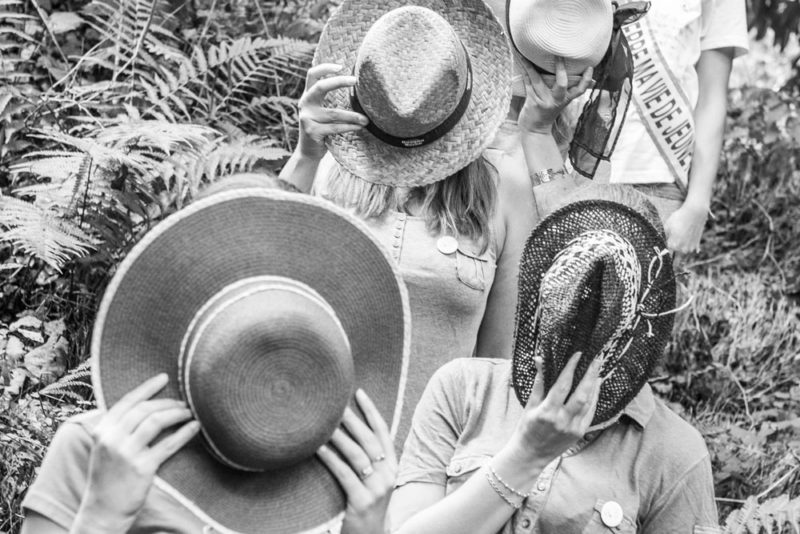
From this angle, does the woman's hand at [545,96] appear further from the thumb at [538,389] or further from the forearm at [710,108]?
the thumb at [538,389]

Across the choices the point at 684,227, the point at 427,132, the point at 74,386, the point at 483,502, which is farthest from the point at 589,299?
the point at 74,386

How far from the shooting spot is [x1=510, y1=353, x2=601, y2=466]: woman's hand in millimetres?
2340

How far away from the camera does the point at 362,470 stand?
1.98 metres

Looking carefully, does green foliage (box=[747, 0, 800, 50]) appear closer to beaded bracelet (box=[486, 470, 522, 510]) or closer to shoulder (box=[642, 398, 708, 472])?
shoulder (box=[642, 398, 708, 472])

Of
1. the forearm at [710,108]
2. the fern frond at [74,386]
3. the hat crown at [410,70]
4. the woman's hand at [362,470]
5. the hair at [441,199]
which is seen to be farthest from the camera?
the forearm at [710,108]

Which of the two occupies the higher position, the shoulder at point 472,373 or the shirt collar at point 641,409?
the shirt collar at point 641,409

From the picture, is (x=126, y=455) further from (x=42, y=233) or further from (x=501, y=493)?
(x=42, y=233)

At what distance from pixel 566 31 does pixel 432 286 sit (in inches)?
34.3

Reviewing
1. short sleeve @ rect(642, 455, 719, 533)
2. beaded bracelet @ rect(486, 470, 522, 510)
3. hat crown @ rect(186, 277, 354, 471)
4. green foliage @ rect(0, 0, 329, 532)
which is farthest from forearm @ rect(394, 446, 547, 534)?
green foliage @ rect(0, 0, 329, 532)

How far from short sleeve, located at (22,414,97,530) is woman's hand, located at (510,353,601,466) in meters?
0.90

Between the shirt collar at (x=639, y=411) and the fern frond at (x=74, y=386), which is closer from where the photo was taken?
the shirt collar at (x=639, y=411)

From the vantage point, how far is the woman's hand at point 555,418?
234cm

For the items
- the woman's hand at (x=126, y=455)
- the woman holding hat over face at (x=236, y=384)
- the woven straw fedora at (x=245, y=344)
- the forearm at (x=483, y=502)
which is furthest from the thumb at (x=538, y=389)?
the woman's hand at (x=126, y=455)

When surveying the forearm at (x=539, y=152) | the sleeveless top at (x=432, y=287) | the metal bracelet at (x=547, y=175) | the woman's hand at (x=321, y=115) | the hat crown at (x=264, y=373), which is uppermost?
the hat crown at (x=264, y=373)
